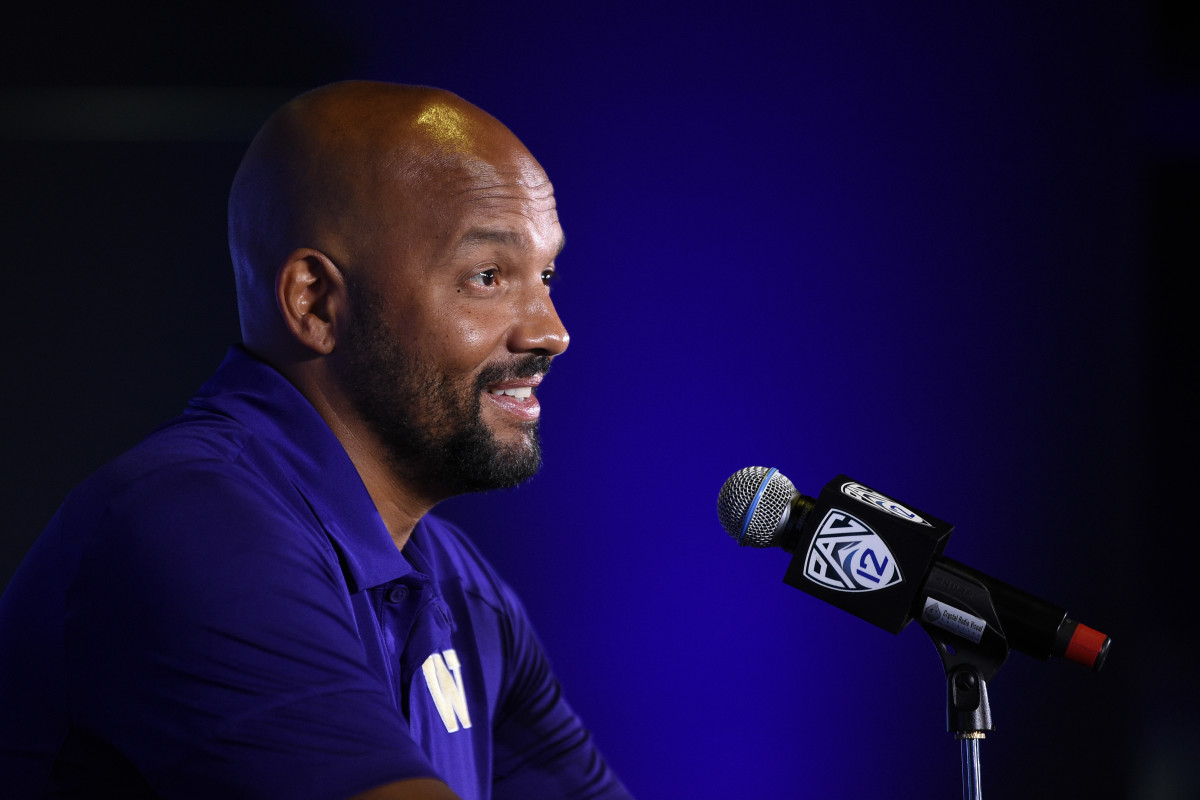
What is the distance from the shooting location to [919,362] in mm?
2082

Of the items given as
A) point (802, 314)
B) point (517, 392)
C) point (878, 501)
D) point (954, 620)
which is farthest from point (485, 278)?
point (802, 314)

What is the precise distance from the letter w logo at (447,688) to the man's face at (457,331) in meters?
0.24

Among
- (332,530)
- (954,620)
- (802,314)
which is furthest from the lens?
(802,314)

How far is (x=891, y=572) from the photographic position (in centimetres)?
103

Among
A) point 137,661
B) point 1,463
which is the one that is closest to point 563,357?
point 1,463

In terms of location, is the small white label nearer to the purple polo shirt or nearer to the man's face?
the purple polo shirt

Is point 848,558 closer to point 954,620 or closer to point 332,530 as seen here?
point 954,620

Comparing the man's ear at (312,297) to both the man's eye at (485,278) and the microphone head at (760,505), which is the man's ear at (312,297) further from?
the microphone head at (760,505)

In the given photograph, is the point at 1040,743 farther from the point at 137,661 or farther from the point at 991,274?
the point at 137,661

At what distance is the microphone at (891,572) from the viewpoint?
0.99 meters

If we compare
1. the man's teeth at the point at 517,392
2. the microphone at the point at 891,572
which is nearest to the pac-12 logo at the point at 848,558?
the microphone at the point at 891,572

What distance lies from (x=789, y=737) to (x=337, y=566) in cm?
124

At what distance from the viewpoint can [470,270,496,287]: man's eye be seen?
141cm

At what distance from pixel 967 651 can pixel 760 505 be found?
25 centimetres
